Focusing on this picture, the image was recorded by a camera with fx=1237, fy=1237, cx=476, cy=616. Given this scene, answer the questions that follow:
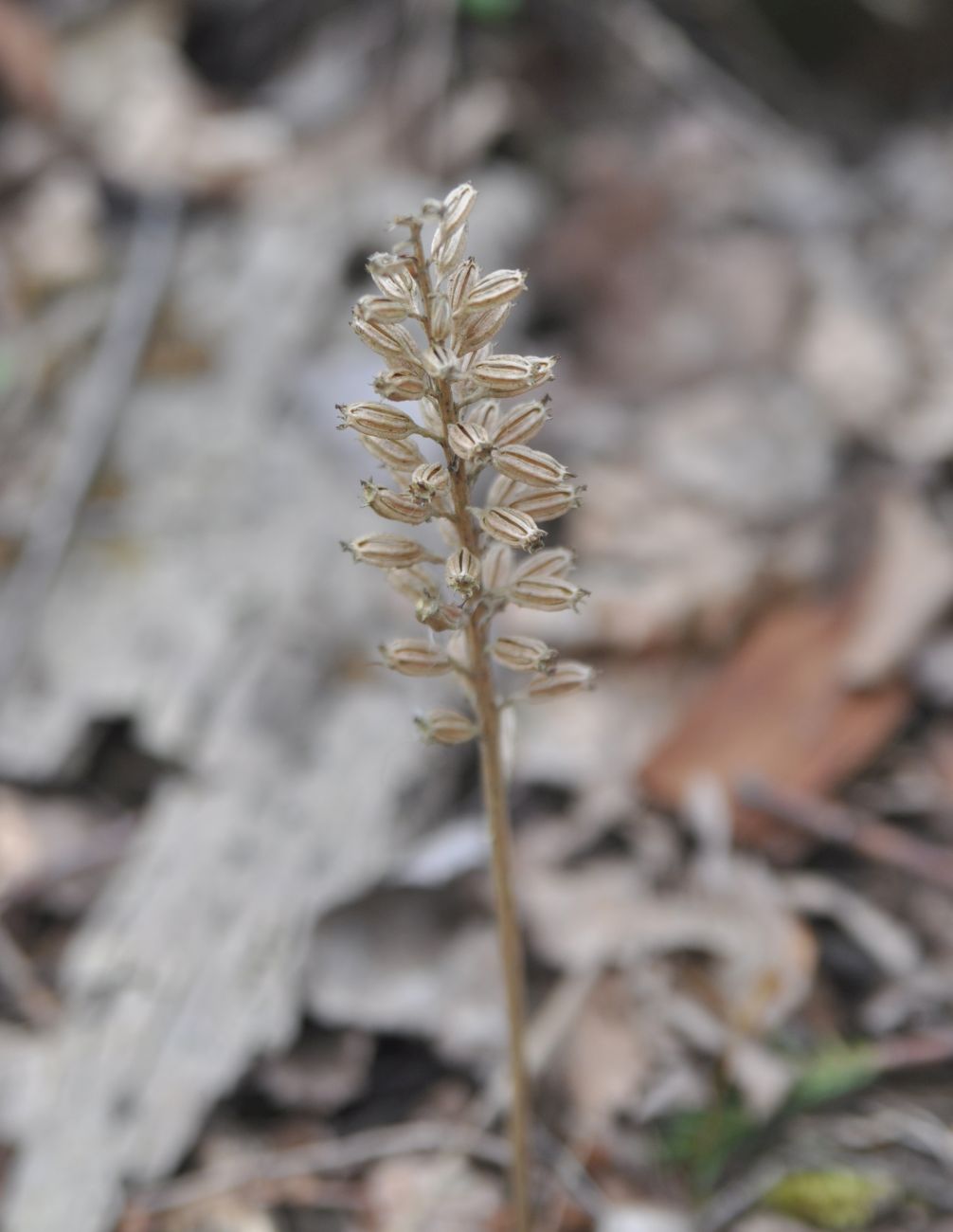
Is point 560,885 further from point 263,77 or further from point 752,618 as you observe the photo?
point 263,77

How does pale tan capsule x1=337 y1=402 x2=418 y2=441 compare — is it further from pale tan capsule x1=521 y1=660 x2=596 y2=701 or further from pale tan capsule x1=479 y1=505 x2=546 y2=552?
pale tan capsule x1=521 y1=660 x2=596 y2=701

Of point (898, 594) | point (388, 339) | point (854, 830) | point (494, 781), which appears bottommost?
point (494, 781)

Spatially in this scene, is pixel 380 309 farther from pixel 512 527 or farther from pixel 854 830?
pixel 854 830

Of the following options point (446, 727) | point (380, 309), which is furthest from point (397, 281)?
point (446, 727)

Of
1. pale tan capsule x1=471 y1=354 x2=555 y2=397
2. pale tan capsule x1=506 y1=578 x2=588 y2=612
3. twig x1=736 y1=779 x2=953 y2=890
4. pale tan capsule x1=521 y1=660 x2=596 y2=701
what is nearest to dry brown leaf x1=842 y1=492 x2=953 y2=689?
twig x1=736 y1=779 x2=953 y2=890

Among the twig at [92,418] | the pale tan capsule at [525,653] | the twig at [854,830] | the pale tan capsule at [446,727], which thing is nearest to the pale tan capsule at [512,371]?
the pale tan capsule at [525,653]

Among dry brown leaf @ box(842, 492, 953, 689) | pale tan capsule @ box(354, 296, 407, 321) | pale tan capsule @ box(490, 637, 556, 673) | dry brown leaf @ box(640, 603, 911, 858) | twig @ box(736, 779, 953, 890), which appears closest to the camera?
pale tan capsule @ box(354, 296, 407, 321)
